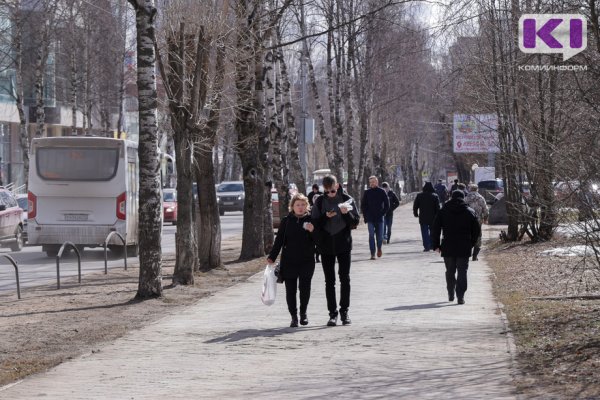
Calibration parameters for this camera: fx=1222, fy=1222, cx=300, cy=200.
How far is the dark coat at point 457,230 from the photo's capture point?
16.6m

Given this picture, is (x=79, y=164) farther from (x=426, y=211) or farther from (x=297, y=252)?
(x=297, y=252)

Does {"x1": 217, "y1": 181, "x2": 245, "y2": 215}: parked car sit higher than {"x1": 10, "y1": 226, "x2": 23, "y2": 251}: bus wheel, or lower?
higher

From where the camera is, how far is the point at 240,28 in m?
23.4

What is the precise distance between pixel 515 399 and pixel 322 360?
260 centimetres

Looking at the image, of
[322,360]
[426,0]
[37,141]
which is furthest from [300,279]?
[37,141]

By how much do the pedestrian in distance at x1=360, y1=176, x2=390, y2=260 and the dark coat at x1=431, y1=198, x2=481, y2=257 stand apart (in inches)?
368

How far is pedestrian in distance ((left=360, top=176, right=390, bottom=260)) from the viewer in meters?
26.3

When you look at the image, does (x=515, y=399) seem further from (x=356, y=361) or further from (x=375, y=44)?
(x=375, y=44)

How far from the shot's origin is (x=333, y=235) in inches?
543

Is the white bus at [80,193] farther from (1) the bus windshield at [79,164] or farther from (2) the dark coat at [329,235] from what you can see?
(2) the dark coat at [329,235]

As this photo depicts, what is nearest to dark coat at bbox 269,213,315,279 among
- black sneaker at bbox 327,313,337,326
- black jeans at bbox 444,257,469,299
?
black sneaker at bbox 327,313,337,326

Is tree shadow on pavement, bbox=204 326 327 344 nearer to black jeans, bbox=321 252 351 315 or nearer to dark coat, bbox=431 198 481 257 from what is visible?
black jeans, bbox=321 252 351 315

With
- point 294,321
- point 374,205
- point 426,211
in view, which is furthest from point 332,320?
point 426,211

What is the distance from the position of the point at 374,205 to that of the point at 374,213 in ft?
1.04
